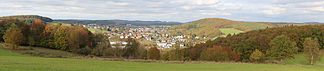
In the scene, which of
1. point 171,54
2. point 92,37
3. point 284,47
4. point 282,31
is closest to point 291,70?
point 284,47

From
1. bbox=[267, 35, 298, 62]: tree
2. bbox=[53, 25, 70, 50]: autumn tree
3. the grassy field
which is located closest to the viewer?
the grassy field

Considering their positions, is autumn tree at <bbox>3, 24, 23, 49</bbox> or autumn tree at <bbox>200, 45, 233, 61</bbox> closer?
autumn tree at <bbox>3, 24, 23, 49</bbox>

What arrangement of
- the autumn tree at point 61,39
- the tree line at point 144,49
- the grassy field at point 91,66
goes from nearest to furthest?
the grassy field at point 91,66 → the tree line at point 144,49 → the autumn tree at point 61,39

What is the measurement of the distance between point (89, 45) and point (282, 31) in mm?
63260

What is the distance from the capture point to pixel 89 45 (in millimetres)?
109875

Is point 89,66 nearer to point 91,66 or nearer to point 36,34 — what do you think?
point 91,66

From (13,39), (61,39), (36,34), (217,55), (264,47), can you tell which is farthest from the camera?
(264,47)

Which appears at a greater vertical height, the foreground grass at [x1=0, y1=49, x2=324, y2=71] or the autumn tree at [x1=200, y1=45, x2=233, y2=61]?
the foreground grass at [x1=0, y1=49, x2=324, y2=71]

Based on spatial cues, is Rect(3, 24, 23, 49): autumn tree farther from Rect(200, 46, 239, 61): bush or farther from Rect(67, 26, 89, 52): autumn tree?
Rect(200, 46, 239, 61): bush

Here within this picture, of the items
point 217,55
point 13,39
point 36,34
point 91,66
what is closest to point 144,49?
point 217,55

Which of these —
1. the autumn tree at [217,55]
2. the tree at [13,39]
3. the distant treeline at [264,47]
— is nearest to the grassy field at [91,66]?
the distant treeline at [264,47]

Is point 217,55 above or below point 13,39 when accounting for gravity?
below

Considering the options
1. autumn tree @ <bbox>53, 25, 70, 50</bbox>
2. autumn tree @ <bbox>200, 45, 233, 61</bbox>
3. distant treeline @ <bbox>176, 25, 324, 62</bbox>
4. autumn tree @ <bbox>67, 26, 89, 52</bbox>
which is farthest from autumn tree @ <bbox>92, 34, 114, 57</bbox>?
autumn tree @ <bbox>200, 45, 233, 61</bbox>

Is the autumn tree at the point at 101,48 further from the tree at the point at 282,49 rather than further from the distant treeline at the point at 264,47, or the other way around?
the tree at the point at 282,49
